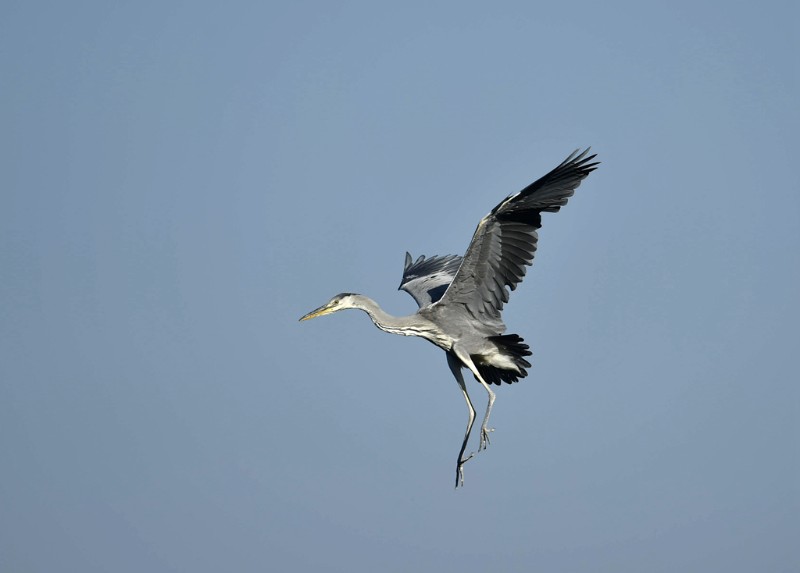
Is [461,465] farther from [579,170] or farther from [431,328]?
[579,170]

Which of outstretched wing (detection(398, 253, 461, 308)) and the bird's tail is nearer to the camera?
the bird's tail

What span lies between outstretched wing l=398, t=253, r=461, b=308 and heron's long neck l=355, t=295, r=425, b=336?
5.89 feet

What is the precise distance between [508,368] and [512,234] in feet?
8.01

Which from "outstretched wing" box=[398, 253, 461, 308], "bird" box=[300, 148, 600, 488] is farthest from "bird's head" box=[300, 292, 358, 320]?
"outstretched wing" box=[398, 253, 461, 308]

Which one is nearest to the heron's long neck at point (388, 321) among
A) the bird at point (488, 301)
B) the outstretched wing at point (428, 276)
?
the bird at point (488, 301)

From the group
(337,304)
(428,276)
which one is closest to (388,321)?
(337,304)

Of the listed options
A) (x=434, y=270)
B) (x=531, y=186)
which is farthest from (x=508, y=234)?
(x=434, y=270)

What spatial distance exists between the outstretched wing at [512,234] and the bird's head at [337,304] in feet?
4.92

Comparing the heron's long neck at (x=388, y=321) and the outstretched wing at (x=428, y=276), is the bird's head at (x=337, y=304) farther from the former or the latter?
the outstretched wing at (x=428, y=276)

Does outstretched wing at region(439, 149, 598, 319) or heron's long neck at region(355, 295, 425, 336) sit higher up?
outstretched wing at region(439, 149, 598, 319)

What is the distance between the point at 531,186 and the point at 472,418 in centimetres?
377

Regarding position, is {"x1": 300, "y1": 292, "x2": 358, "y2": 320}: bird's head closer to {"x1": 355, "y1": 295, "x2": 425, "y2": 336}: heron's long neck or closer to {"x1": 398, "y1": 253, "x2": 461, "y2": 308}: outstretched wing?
{"x1": 355, "y1": 295, "x2": 425, "y2": 336}: heron's long neck

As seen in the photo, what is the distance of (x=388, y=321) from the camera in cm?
2306

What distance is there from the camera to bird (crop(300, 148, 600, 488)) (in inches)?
872
